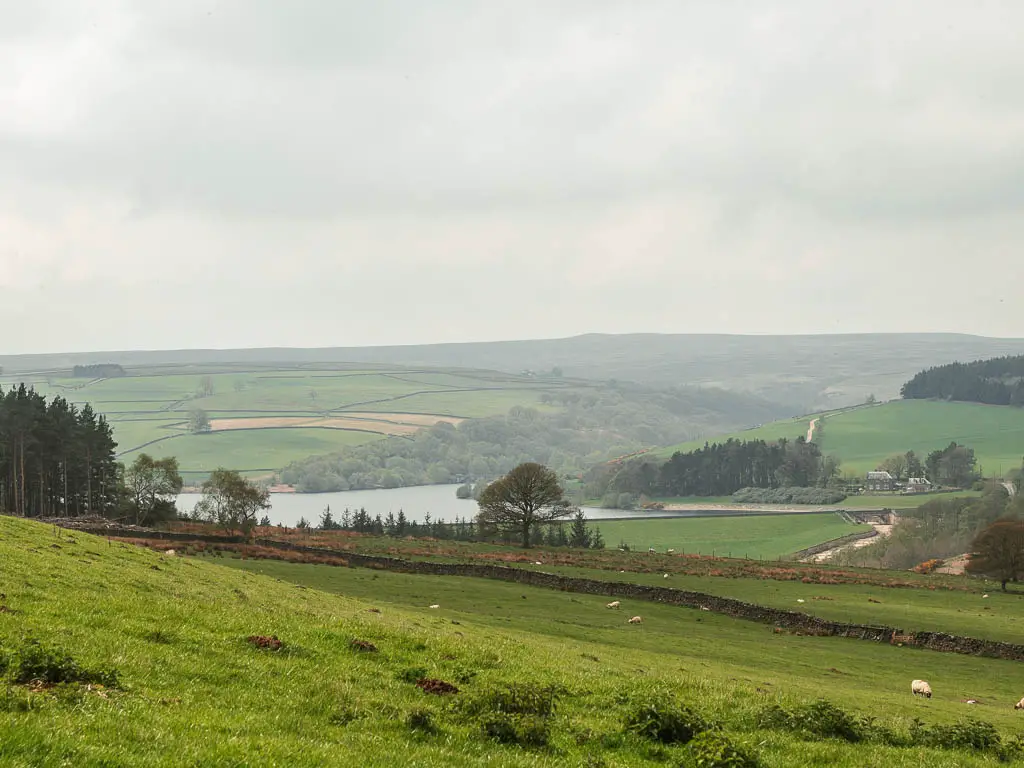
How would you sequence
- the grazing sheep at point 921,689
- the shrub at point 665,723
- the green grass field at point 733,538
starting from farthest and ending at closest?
A: the green grass field at point 733,538 < the grazing sheep at point 921,689 < the shrub at point 665,723

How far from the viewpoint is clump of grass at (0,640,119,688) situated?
553 inches

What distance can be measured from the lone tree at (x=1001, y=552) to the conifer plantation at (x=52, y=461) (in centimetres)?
9260

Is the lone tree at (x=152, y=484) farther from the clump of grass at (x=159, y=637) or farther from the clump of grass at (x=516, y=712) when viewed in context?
the clump of grass at (x=516, y=712)

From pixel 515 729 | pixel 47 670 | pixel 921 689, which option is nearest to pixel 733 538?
pixel 921 689

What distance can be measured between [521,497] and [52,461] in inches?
2219

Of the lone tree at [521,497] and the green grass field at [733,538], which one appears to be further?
the green grass field at [733,538]

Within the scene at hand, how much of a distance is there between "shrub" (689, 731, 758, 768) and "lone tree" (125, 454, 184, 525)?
3794 inches

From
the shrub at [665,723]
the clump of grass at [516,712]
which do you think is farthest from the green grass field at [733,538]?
the clump of grass at [516,712]

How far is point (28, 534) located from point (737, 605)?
38.9 meters

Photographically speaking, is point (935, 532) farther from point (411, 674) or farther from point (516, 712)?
point (516, 712)

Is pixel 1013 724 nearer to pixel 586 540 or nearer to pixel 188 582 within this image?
pixel 188 582

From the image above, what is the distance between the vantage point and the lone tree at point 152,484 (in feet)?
336

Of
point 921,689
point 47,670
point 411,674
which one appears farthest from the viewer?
point 921,689

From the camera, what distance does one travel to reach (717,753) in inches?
571
